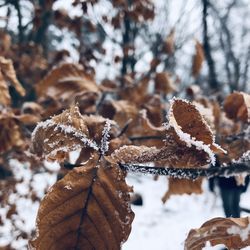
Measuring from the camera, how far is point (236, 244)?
379 millimetres

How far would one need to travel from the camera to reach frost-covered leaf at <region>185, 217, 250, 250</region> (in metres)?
0.34

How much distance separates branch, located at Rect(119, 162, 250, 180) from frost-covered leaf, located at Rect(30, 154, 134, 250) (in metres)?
0.03

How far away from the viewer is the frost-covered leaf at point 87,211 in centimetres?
36

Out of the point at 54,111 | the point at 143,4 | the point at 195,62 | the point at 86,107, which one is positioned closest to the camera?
the point at 54,111

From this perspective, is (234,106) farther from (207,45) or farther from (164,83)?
(207,45)

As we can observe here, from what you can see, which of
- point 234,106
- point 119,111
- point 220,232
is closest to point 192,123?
point 220,232

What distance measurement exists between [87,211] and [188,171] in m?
0.10

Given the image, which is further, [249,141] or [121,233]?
[249,141]

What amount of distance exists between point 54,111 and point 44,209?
27.3 inches

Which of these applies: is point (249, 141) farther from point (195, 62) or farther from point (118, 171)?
point (195, 62)

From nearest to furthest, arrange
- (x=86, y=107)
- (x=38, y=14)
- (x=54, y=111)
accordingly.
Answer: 1. (x=54, y=111)
2. (x=86, y=107)
3. (x=38, y=14)

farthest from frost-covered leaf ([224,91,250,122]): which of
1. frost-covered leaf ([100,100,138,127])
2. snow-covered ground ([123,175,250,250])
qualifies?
snow-covered ground ([123,175,250,250])

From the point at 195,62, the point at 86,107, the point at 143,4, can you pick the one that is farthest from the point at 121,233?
the point at 143,4

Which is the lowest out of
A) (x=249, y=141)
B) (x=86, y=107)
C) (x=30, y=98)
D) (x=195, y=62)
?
(x=249, y=141)
